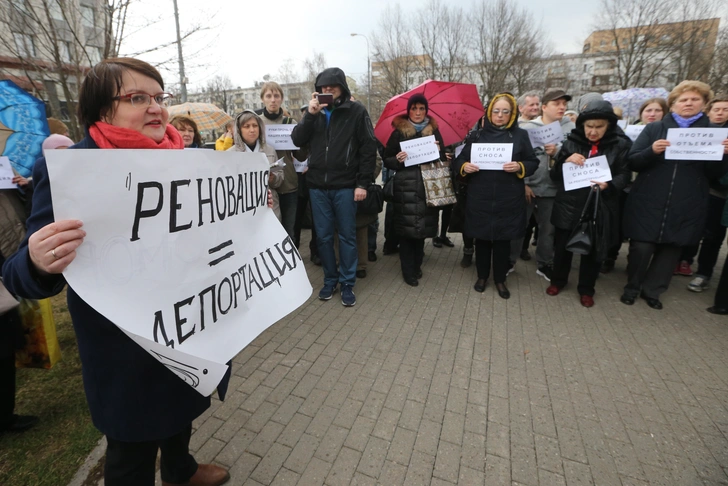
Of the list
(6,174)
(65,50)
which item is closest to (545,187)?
(6,174)

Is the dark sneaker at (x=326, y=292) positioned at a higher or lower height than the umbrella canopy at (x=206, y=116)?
lower

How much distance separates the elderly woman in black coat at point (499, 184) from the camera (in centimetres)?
406

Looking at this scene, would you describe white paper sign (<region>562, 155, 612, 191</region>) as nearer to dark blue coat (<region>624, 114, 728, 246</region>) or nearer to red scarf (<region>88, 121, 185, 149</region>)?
dark blue coat (<region>624, 114, 728, 246</region>)

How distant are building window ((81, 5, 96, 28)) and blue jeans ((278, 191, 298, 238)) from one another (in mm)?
3339

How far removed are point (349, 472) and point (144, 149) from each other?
1966 millimetres

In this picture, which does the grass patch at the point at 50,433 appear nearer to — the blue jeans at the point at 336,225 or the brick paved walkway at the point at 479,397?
the brick paved walkway at the point at 479,397

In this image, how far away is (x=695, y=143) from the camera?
11.8ft

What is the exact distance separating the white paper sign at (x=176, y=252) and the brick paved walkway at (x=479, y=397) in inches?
43.3

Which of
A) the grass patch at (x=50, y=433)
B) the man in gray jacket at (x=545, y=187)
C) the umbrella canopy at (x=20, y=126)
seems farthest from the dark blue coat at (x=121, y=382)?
the man in gray jacket at (x=545, y=187)

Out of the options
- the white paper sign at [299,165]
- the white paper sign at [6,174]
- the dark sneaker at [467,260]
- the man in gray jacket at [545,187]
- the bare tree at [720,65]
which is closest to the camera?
the white paper sign at [6,174]

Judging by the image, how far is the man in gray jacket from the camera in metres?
4.72

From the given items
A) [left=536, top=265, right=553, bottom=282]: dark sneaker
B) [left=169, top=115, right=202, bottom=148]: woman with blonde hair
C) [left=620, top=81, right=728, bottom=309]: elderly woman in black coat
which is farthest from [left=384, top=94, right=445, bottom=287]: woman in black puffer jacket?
[left=169, top=115, right=202, bottom=148]: woman with blonde hair

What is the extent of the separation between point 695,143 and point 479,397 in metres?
3.31

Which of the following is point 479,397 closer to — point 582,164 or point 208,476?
point 208,476
